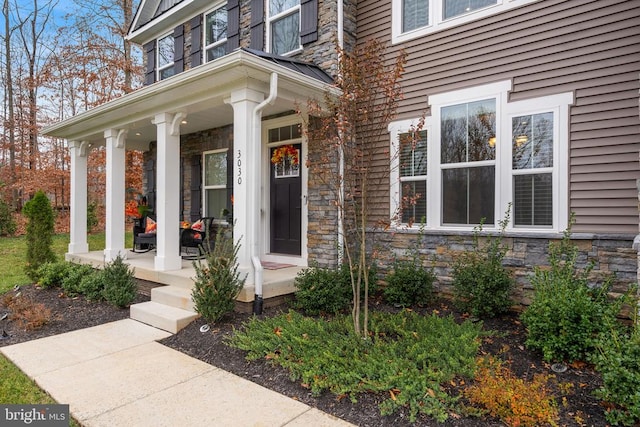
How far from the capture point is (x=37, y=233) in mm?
6473

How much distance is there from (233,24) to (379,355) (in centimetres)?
649

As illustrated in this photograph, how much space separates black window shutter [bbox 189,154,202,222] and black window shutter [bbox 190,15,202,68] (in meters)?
1.98

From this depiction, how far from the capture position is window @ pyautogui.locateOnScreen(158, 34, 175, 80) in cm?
853

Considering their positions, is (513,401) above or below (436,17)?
below

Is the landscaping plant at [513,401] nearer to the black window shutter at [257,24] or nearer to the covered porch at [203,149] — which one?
the covered porch at [203,149]

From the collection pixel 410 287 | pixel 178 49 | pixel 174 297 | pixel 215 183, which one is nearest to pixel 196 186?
pixel 215 183

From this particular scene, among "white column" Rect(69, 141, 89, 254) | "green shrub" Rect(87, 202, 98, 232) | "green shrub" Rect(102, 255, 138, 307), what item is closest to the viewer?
"green shrub" Rect(102, 255, 138, 307)

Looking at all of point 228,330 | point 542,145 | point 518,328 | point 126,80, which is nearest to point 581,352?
point 518,328

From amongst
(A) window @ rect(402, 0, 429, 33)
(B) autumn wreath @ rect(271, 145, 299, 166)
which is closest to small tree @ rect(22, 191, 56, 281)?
(B) autumn wreath @ rect(271, 145, 299, 166)

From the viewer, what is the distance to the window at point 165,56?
28.0ft

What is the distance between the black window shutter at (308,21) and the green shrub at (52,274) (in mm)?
5253

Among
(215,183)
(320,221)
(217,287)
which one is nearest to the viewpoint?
(217,287)

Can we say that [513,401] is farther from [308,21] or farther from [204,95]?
[308,21]

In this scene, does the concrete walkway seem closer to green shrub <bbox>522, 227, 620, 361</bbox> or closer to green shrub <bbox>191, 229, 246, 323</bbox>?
green shrub <bbox>191, 229, 246, 323</bbox>
